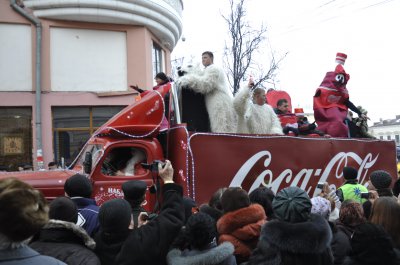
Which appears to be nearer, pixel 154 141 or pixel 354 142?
pixel 154 141

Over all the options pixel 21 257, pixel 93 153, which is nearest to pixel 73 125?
pixel 93 153

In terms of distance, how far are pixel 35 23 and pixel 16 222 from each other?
1133 cm

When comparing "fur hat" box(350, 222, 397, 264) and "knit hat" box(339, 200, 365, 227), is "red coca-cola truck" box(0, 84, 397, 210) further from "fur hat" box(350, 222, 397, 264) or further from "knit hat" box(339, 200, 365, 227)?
"fur hat" box(350, 222, 397, 264)

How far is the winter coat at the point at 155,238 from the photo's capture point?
239 cm

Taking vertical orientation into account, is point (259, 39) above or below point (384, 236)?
above

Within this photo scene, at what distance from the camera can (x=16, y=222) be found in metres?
1.68

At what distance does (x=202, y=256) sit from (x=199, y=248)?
0.26 feet

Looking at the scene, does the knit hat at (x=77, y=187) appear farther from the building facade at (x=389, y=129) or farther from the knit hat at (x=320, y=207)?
the building facade at (x=389, y=129)

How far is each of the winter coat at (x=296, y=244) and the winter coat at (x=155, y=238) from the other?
524 mm

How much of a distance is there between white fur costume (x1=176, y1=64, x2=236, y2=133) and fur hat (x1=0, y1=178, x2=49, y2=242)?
184 inches

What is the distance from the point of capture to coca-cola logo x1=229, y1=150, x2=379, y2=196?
605 cm

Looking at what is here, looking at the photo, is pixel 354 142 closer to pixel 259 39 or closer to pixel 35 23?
pixel 35 23

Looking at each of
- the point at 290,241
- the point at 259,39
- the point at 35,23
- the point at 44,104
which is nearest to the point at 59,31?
the point at 35,23

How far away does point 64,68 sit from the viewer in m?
12.1
